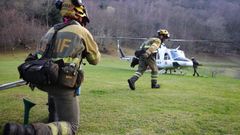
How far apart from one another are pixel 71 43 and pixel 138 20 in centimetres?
7502

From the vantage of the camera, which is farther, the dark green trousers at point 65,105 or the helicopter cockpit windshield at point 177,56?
the helicopter cockpit windshield at point 177,56

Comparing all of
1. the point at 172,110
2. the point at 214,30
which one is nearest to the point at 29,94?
the point at 172,110

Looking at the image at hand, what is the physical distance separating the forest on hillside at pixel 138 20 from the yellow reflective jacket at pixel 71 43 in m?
45.3

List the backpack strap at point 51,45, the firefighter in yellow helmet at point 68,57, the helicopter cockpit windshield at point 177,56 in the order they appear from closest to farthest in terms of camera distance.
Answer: the firefighter in yellow helmet at point 68,57 < the backpack strap at point 51,45 < the helicopter cockpit windshield at point 177,56

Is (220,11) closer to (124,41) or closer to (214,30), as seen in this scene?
(214,30)

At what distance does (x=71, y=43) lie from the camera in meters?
3.37

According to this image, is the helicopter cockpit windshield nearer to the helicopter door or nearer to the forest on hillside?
the helicopter door

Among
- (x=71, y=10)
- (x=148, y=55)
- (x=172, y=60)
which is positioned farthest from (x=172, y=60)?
(x=71, y=10)

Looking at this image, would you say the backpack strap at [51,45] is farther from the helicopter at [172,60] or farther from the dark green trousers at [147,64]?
the helicopter at [172,60]

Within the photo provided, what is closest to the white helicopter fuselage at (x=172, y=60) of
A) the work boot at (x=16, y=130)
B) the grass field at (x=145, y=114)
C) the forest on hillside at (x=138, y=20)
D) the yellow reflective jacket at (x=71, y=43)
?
the grass field at (x=145, y=114)

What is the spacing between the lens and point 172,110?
222 inches

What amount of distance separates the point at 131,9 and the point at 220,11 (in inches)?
946

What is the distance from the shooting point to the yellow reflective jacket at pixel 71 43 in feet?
11.0

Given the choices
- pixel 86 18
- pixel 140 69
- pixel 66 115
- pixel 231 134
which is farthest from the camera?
pixel 140 69
